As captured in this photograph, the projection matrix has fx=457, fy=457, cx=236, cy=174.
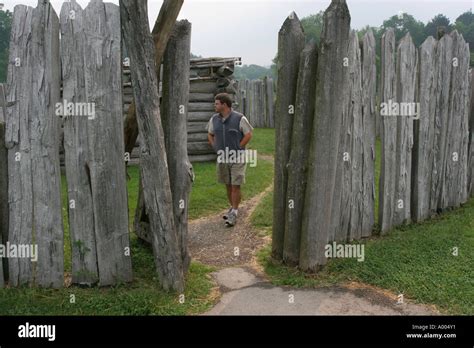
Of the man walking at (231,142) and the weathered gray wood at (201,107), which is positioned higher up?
the weathered gray wood at (201,107)

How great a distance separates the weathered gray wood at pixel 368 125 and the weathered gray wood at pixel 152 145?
2.61m

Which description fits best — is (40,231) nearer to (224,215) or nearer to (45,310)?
(45,310)

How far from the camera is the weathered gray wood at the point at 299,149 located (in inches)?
188

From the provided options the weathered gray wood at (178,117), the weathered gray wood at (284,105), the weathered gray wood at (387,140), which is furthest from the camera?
the weathered gray wood at (387,140)

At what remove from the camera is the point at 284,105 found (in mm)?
4977

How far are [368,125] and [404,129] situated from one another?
649 millimetres

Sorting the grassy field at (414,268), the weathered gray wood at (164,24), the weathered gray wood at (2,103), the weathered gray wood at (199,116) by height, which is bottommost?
the grassy field at (414,268)

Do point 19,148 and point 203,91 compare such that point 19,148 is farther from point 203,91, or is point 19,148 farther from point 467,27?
point 467,27

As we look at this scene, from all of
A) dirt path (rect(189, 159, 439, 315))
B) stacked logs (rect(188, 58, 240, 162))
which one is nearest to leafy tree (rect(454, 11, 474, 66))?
stacked logs (rect(188, 58, 240, 162))

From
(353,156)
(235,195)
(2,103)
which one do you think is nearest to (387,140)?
(353,156)

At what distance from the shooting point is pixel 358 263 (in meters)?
5.03

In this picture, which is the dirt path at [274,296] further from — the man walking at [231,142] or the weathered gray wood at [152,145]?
the man walking at [231,142]

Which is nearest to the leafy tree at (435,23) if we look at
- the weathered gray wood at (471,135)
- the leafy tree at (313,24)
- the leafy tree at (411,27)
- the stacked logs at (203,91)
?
the leafy tree at (411,27)
